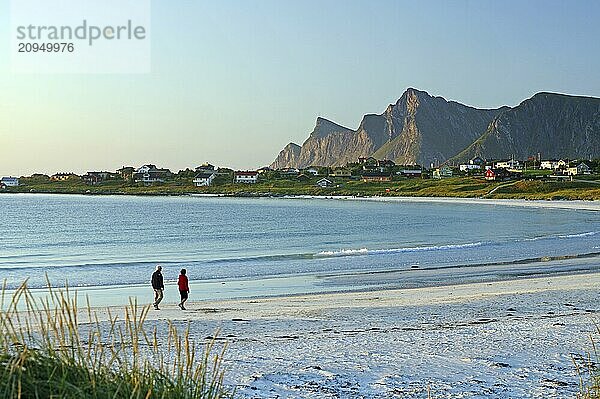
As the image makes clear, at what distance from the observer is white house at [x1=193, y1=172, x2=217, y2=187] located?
189712mm

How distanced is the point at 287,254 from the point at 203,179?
15333 centimetres

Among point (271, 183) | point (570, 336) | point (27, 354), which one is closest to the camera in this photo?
point (27, 354)

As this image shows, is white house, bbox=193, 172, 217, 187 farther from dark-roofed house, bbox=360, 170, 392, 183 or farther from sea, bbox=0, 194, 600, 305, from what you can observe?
sea, bbox=0, 194, 600, 305

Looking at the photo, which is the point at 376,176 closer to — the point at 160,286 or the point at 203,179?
the point at 203,179

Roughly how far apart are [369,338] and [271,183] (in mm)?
170371

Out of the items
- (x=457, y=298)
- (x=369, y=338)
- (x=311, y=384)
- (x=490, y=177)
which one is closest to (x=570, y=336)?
(x=369, y=338)

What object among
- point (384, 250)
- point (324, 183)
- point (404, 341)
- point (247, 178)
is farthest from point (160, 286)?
point (247, 178)

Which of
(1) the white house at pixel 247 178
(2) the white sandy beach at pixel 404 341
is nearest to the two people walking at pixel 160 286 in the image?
(2) the white sandy beach at pixel 404 341

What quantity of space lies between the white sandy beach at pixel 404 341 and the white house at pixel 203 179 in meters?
170

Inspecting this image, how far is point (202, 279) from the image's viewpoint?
2923cm

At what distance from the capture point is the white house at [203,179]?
189712 mm

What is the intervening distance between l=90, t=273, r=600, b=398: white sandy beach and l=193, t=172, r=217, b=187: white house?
169636 millimetres

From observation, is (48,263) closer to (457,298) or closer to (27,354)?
(457,298)

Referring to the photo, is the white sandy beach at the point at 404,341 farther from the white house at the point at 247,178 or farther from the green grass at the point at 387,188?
the white house at the point at 247,178
